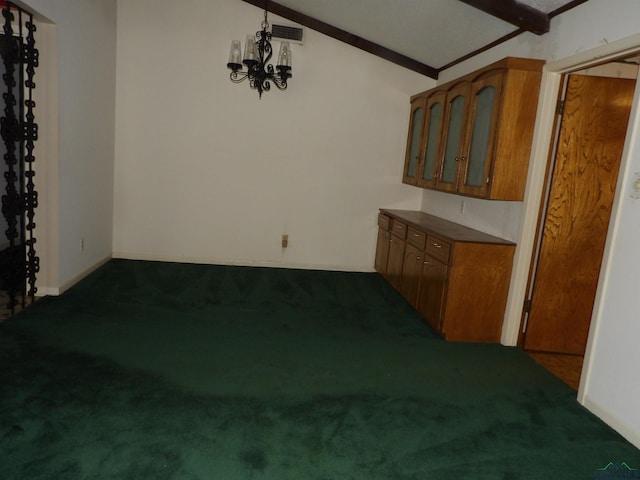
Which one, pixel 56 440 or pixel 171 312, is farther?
pixel 171 312

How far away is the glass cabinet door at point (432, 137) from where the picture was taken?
14.6 ft

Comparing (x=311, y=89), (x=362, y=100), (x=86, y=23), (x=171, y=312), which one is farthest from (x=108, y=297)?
(x=362, y=100)

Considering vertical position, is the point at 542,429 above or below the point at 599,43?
below

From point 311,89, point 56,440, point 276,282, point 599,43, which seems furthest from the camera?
point 311,89

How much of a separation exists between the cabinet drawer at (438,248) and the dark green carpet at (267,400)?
2.02 feet

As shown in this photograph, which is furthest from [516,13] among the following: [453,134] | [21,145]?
[21,145]

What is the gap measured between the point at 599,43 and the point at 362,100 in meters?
2.91

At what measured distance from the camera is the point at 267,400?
2.52m

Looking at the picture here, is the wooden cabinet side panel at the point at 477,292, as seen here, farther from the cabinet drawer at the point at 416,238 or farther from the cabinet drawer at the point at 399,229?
the cabinet drawer at the point at 399,229

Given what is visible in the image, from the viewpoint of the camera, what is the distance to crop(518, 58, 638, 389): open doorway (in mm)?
3275

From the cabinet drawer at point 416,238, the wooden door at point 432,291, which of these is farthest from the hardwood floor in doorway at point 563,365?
the cabinet drawer at point 416,238

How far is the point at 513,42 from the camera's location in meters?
3.73

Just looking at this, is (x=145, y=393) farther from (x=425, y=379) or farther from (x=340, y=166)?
(x=340, y=166)

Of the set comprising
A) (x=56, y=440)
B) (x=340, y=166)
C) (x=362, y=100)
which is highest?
(x=362, y=100)
